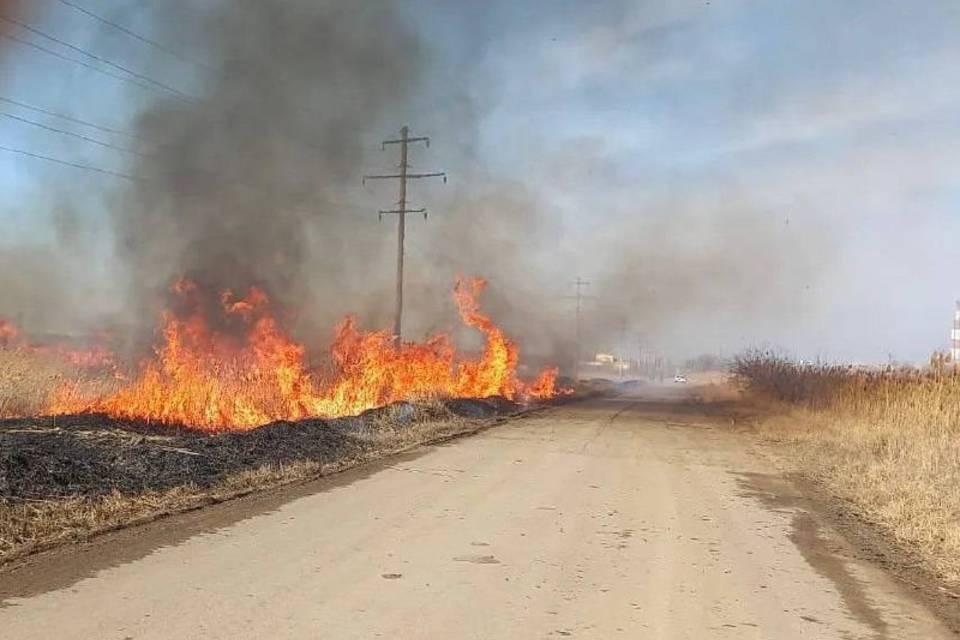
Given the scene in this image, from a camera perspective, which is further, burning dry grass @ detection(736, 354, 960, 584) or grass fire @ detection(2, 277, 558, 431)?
grass fire @ detection(2, 277, 558, 431)

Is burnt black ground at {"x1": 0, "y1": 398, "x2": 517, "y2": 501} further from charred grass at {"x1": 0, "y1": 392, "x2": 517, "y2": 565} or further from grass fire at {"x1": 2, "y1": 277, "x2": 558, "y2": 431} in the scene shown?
grass fire at {"x1": 2, "y1": 277, "x2": 558, "y2": 431}

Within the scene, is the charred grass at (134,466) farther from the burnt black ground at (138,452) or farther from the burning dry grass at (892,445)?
the burning dry grass at (892,445)

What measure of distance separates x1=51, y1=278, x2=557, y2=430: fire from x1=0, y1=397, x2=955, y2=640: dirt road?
634cm

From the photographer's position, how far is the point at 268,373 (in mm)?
16750

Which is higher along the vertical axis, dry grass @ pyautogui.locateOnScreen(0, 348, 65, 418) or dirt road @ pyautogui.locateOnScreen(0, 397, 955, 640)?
dry grass @ pyautogui.locateOnScreen(0, 348, 65, 418)

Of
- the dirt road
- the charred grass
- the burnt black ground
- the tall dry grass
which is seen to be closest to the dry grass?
the tall dry grass

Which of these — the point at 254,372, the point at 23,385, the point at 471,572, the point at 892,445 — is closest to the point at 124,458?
the point at 471,572

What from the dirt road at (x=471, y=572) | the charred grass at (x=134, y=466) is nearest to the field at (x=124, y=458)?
the charred grass at (x=134, y=466)

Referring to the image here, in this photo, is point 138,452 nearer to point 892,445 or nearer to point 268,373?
point 268,373

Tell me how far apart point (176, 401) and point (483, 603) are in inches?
419

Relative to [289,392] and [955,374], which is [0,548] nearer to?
[289,392]

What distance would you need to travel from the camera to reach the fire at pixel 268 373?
13.5 metres

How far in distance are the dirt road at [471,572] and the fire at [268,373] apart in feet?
20.8

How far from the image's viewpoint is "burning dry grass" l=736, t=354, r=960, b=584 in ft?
22.0
